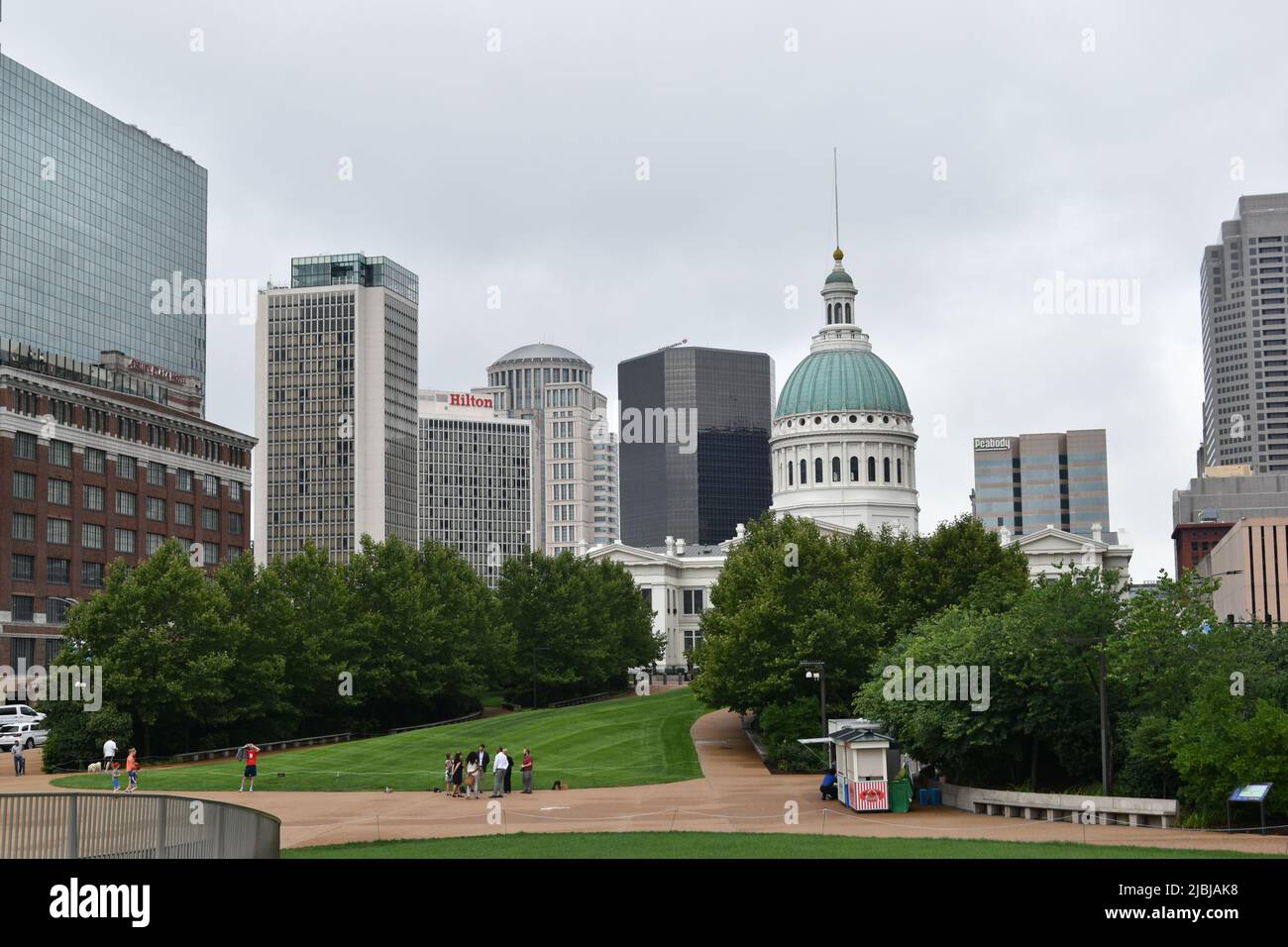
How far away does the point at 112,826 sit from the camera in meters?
26.4

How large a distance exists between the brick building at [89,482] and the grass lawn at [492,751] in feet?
104

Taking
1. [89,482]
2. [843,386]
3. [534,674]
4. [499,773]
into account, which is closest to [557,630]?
[534,674]

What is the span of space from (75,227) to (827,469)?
92498mm

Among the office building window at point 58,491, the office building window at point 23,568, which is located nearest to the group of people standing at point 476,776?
the office building window at point 23,568

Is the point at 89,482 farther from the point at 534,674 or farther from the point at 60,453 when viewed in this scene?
the point at 534,674

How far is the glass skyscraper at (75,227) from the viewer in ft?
568

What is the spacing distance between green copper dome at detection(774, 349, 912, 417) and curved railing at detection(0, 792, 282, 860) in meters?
146

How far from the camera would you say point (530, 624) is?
4360 inches

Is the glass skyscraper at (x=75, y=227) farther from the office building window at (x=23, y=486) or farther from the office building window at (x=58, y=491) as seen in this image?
the office building window at (x=23, y=486)

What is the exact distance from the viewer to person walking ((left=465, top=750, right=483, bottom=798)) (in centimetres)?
5578

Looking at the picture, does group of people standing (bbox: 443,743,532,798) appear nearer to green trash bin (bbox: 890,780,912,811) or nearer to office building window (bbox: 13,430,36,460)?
green trash bin (bbox: 890,780,912,811)

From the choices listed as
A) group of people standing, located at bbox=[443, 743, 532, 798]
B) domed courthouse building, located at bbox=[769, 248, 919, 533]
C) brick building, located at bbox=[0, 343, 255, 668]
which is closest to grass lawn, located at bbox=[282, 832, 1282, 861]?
group of people standing, located at bbox=[443, 743, 532, 798]
